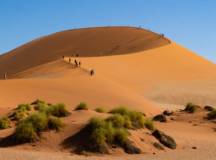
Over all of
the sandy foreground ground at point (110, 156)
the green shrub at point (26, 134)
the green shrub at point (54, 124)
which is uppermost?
the green shrub at point (54, 124)

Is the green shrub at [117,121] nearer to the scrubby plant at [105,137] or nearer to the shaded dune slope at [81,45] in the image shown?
the scrubby plant at [105,137]

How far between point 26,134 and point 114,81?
38.0m

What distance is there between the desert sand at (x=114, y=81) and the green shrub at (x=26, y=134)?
383 mm

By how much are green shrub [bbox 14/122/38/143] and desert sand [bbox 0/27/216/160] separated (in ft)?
1.26

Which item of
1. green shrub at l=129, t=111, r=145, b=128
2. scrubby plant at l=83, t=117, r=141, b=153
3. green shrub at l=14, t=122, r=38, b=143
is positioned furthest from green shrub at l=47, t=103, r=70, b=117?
scrubby plant at l=83, t=117, r=141, b=153

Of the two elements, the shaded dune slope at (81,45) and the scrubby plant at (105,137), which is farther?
the shaded dune slope at (81,45)

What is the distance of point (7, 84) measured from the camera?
47.0 metres

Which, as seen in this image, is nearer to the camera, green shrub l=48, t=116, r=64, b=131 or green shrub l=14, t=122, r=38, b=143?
green shrub l=14, t=122, r=38, b=143

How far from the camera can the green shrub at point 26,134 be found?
19.8 m

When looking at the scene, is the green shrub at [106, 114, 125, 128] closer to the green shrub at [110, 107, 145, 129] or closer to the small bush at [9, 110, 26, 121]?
the green shrub at [110, 107, 145, 129]

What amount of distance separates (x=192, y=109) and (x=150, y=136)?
14.2 metres

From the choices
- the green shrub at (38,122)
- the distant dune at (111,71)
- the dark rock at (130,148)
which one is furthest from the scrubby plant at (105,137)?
the distant dune at (111,71)

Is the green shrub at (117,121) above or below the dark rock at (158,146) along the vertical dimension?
above

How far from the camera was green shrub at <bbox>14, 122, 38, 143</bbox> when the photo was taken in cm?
1983
